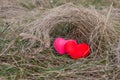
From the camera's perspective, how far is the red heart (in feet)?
10.4

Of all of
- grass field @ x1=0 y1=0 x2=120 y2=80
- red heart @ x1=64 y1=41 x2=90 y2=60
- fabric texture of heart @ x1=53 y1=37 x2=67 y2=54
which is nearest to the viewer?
grass field @ x1=0 y1=0 x2=120 y2=80

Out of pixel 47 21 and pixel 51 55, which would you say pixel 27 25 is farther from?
pixel 51 55

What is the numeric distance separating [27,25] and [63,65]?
2.49 ft

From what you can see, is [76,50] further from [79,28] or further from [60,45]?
[79,28]

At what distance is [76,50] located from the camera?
3.16 m

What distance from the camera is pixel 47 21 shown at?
3512 mm

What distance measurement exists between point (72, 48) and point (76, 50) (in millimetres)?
48

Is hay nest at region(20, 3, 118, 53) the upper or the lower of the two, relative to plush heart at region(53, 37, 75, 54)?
upper

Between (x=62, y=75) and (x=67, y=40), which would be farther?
(x=67, y=40)

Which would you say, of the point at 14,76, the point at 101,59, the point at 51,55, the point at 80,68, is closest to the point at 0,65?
the point at 14,76

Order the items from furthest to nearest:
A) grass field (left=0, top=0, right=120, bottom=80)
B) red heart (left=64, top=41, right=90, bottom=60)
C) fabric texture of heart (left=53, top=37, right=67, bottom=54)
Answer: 1. fabric texture of heart (left=53, top=37, right=67, bottom=54)
2. red heart (left=64, top=41, right=90, bottom=60)
3. grass field (left=0, top=0, right=120, bottom=80)

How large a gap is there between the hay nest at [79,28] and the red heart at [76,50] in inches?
3.8

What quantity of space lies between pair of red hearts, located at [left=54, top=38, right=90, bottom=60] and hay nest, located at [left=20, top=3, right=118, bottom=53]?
0.09 metres

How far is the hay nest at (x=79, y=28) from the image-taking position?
3.28m
